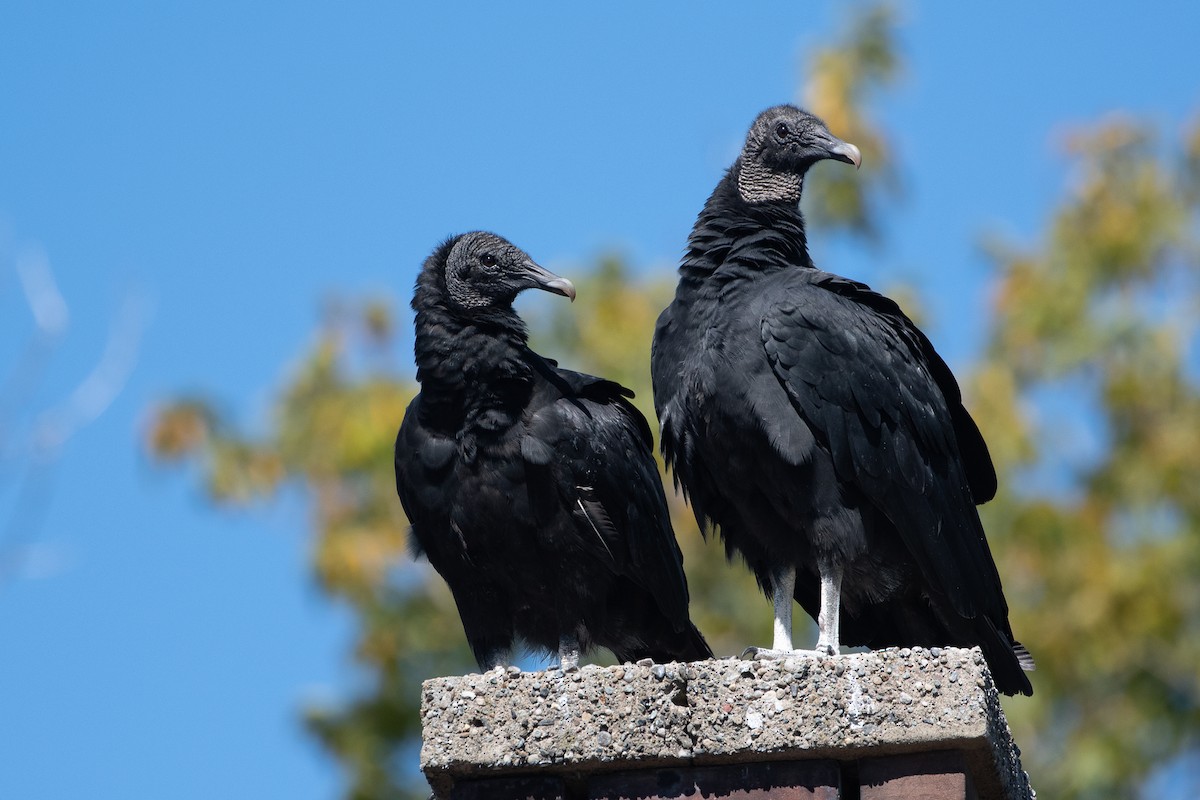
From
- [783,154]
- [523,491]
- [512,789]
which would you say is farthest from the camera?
[783,154]

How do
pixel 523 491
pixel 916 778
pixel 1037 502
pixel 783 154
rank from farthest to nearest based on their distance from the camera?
pixel 1037 502 → pixel 783 154 → pixel 523 491 → pixel 916 778

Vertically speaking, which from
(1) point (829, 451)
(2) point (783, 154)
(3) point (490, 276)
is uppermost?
(2) point (783, 154)

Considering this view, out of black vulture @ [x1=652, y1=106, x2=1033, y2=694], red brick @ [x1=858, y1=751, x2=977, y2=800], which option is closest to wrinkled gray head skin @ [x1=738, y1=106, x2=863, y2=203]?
black vulture @ [x1=652, y1=106, x2=1033, y2=694]

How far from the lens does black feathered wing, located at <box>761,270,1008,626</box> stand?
157 inches

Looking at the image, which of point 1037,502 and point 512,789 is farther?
point 1037,502

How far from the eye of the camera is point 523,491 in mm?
4613

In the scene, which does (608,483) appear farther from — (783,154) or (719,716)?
(719,716)

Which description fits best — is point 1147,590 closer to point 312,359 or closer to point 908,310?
point 908,310

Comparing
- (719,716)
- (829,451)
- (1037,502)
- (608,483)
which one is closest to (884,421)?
(829,451)

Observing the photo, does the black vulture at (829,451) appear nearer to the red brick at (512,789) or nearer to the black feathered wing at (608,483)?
the black feathered wing at (608,483)

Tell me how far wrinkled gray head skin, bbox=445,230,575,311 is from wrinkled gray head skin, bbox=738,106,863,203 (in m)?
Result: 0.59

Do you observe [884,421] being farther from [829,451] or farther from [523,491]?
[523,491]

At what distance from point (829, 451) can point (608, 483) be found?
0.83 meters

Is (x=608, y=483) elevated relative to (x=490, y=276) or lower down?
lower down
